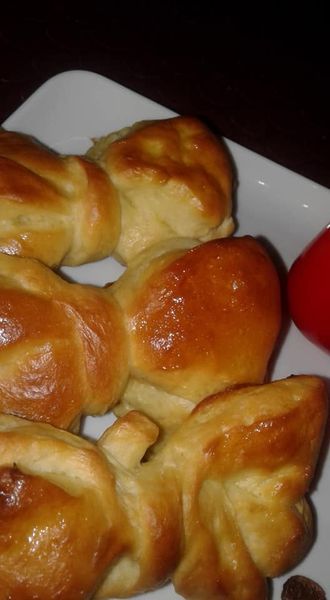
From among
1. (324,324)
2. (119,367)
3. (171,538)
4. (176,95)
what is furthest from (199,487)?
(176,95)

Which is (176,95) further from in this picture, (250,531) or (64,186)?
(250,531)

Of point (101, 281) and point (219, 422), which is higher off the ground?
point (219, 422)

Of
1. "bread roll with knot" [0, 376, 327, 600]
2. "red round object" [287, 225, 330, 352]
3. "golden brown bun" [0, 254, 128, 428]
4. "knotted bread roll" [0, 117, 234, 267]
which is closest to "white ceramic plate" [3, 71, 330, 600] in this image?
"red round object" [287, 225, 330, 352]

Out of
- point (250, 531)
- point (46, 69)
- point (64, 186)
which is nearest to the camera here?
point (250, 531)

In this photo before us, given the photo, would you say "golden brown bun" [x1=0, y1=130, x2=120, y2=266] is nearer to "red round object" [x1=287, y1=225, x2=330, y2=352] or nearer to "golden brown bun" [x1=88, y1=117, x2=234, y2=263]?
"golden brown bun" [x1=88, y1=117, x2=234, y2=263]

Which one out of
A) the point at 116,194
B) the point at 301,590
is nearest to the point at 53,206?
the point at 116,194

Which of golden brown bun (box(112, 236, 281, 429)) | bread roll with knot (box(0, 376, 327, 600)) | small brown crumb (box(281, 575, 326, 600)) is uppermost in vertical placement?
golden brown bun (box(112, 236, 281, 429))
